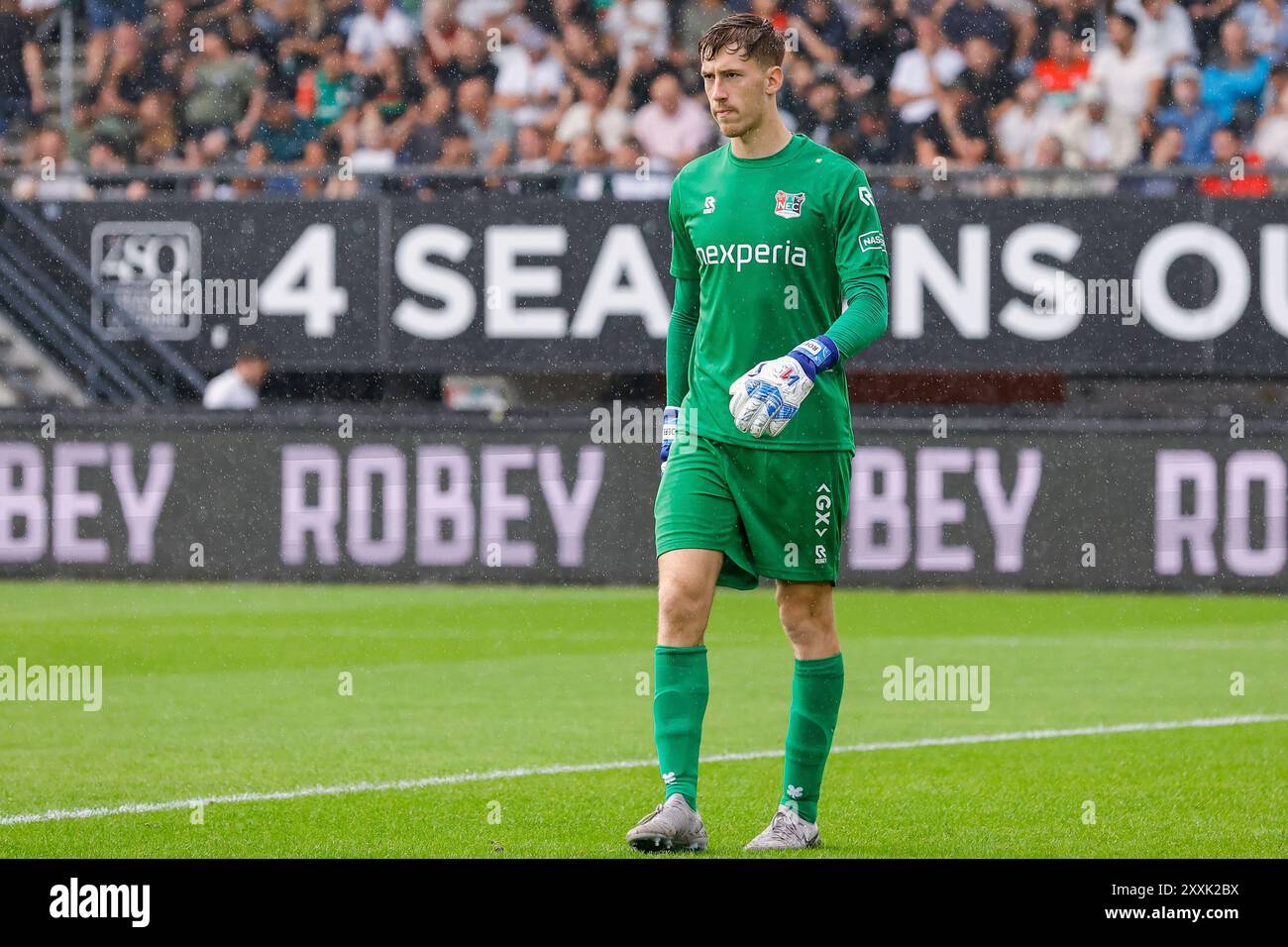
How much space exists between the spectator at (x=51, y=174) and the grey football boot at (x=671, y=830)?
10731 millimetres

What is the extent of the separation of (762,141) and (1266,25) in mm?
11169

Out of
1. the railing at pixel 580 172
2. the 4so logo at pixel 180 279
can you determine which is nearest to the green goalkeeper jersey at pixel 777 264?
the railing at pixel 580 172

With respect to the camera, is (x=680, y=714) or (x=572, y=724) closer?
(x=680, y=714)

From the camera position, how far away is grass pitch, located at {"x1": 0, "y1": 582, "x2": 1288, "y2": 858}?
6320 mm

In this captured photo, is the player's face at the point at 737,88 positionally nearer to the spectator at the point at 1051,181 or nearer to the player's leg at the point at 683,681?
the player's leg at the point at 683,681

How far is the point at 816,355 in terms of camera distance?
18.5ft

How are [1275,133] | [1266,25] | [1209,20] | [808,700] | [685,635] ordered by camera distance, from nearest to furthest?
[685,635]
[808,700]
[1275,133]
[1266,25]
[1209,20]

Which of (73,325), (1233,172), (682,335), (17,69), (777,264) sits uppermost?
(17,69)

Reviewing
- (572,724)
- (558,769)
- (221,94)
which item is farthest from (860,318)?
(221,94)

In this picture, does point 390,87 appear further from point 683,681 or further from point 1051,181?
point 683,681

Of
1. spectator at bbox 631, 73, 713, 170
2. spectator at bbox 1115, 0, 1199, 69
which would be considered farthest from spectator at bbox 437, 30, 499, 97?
spectator at bbox 1115, 0, 1199, 69

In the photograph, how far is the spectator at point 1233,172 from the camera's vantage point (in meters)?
15.0

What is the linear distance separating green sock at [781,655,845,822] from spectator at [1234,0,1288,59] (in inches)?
439
